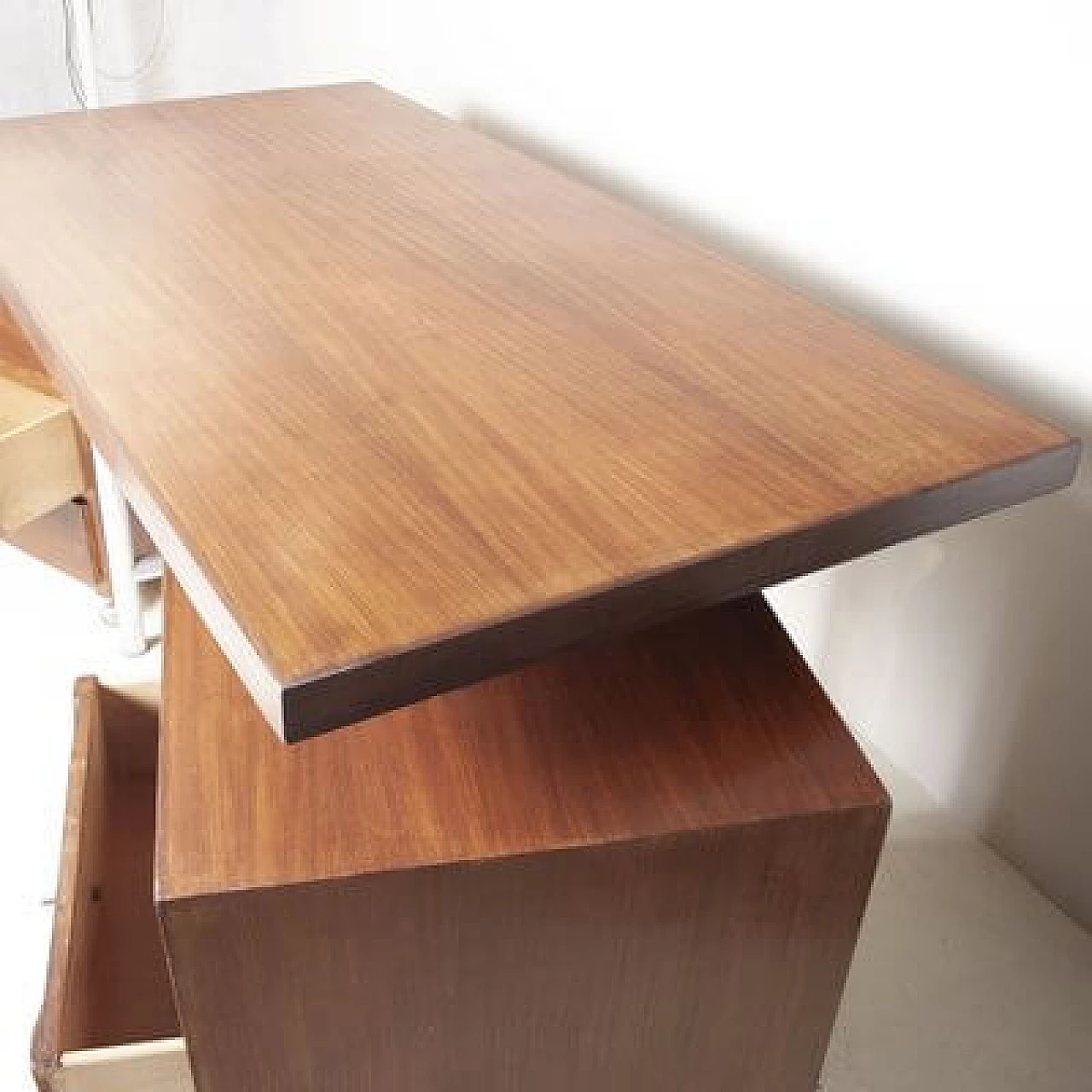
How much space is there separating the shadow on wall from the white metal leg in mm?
642

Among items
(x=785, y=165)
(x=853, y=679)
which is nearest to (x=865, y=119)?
(x=785, y=165)

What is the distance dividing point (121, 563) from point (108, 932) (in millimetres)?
478

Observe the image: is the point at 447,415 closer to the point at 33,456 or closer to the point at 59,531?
the point at 33,456

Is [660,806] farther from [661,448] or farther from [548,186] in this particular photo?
[548,186]

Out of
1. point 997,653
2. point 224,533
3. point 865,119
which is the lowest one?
point 997,653

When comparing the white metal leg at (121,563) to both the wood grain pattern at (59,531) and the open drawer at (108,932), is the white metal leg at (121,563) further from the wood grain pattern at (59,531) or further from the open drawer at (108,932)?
the open drawer at (108,932)

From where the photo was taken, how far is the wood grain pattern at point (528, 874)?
0.66 metres

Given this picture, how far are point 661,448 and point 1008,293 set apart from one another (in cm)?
41

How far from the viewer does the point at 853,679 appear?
1.23 m

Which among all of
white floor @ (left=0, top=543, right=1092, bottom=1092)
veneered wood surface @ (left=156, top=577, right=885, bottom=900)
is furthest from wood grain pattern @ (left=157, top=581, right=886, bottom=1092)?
white floor @ (left=0, top=543, right=1092, bottom=1092)

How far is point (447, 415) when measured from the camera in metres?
0.68

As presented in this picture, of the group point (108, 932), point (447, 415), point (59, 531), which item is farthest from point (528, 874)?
point (59, 531)

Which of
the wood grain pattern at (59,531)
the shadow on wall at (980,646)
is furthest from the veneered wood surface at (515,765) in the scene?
the wood grain pattern at (59,531)

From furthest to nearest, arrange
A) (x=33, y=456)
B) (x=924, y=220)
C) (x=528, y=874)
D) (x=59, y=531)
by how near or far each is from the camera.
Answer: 1. (x=59, y=531)
2. (x=33, y=456)
3. (x=924, y=220)
4. (x=528, y=874)
